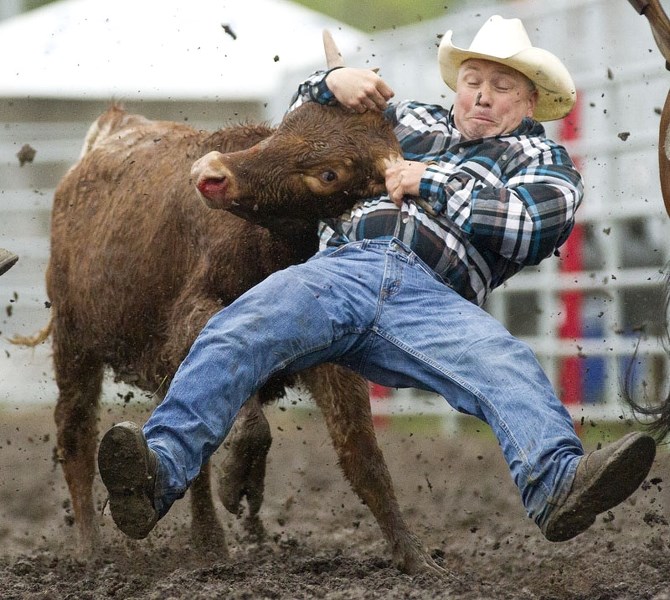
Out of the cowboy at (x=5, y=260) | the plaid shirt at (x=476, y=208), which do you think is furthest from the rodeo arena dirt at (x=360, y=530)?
the cowboy at (x=5, y=260)

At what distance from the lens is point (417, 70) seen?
31.5 feet

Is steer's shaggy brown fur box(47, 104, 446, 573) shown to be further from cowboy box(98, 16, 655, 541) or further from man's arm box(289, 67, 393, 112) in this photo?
cowboy box(98, 16, 655, 541)

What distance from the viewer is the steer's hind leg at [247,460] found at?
443cm

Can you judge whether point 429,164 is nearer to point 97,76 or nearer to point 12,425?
point 12,425

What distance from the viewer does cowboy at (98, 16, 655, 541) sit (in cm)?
314

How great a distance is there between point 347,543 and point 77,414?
139 centimetres

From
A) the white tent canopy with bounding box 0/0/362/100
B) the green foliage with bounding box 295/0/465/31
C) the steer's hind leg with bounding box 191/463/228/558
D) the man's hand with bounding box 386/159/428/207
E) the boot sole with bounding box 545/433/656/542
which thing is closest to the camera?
the boot sole with bounding box 545/433/656/542

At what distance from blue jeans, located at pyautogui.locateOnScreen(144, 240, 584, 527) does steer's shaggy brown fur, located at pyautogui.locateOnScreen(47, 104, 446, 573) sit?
0.40 meters

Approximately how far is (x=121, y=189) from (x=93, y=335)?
664 millimetres

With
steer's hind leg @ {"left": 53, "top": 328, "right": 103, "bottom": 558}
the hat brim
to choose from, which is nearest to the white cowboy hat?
the hat brim

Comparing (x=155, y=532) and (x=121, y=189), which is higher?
(x=121, y=189)

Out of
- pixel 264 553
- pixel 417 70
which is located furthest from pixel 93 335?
pixel 417 70

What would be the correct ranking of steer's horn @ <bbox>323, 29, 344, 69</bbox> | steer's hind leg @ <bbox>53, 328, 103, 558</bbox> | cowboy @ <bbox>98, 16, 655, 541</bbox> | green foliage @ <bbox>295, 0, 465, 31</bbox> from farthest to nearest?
green foliage @ <bbox>295, 0, 465, 31</bbox>
steer's hind leg @ <bbox>53, 328, 103, 558</bbox>
steer's horn @ <bbox>323, 29, 344, 69</bbox>
cowboy @ <bbox>98, 16, 655, 541</bbox>

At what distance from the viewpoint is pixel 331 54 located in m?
4.14
